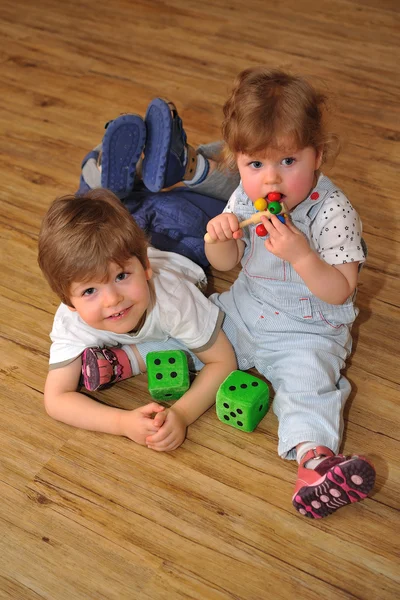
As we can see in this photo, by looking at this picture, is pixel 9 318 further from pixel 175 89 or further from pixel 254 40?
pixel 254 40

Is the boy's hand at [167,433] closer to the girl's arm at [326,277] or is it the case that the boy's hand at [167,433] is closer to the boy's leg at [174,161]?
the girl's arm at [326,277]

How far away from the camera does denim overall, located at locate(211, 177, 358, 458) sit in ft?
3.99

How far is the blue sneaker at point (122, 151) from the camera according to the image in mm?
1546

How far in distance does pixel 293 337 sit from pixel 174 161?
51cm

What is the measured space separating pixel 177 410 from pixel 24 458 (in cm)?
28

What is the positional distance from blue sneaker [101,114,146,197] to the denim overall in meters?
0.37

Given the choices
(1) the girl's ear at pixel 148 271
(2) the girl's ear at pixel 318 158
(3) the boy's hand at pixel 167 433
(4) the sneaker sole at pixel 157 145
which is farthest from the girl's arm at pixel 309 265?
(4) the sneaker sole at pixel 157 145

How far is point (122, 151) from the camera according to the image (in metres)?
1.57

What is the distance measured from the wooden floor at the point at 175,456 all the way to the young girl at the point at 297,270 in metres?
0.07

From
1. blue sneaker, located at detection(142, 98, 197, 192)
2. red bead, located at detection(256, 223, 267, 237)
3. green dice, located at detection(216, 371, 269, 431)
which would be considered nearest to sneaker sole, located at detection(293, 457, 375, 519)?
green dice, located at detection(216, 371, 269, 431)

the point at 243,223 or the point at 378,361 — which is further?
the point at 378,361

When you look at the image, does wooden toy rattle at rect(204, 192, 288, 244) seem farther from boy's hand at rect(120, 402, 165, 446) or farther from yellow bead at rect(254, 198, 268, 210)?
boy's hand at rect(120, 402, 165, 446)

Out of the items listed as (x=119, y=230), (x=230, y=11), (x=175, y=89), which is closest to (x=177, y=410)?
(x=119, y=230)

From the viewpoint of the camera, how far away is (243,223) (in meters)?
1.23
